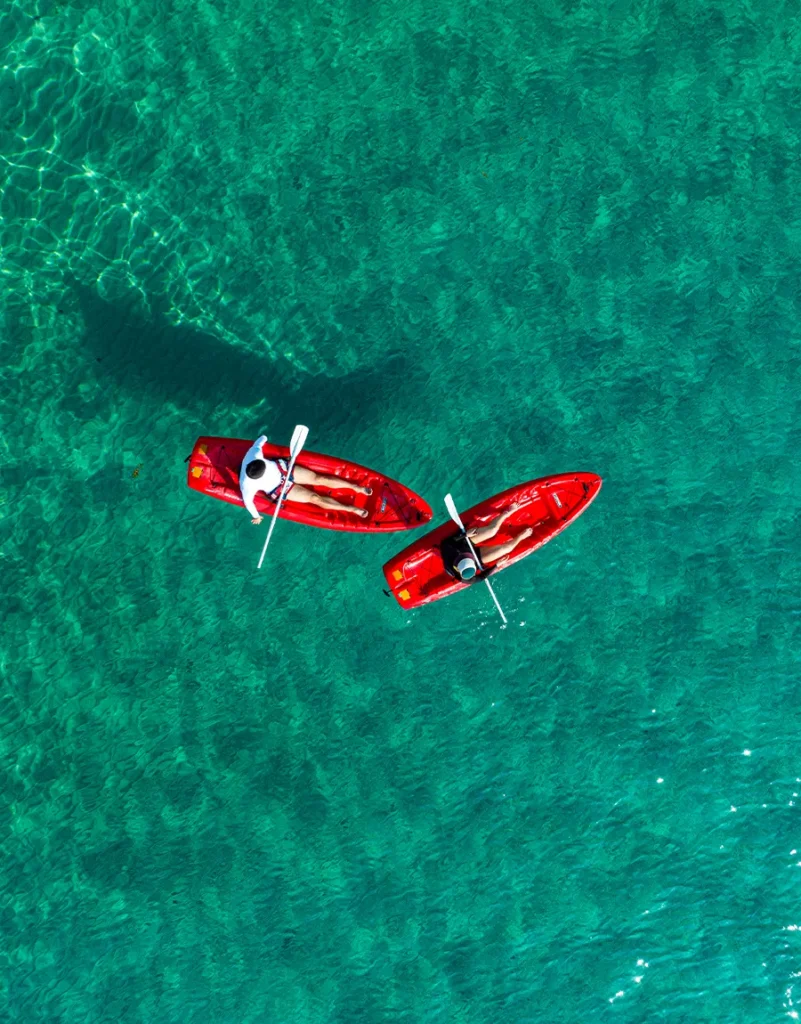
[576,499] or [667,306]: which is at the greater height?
[667,306]

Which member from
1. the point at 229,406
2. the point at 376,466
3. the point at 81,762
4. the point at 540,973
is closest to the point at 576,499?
the point at 376,466

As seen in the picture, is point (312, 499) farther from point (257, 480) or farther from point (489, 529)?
point (489, 529)

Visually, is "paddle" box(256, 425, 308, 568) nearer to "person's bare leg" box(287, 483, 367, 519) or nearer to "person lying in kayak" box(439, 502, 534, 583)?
"person's bare leg" box(287, 483, 367, 519)

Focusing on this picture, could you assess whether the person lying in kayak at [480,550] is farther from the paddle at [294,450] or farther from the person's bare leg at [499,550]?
the paddle at [294,450]

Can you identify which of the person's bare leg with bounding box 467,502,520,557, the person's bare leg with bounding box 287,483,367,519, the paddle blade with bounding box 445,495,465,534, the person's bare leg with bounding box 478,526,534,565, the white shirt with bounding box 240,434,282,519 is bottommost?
the person's bare leg with bounding box 478,526,534,565

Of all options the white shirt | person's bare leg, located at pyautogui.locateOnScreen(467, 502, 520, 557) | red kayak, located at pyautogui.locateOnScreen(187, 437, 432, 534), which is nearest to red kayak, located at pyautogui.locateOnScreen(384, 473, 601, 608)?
person's bare leg, located at pyautogui.locateOnScreen(467, 502, 520, 557)

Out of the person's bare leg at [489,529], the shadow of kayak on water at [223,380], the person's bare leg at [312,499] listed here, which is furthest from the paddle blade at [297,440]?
the person's bare leg at [489,529]

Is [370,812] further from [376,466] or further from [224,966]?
[376,466]
